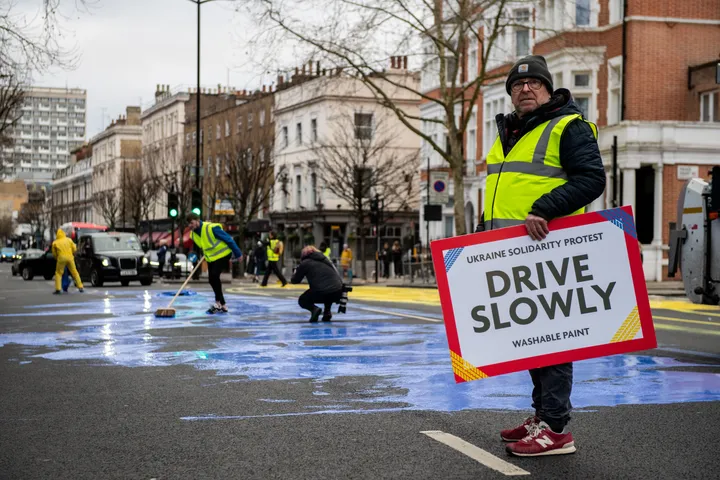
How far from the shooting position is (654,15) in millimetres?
34562

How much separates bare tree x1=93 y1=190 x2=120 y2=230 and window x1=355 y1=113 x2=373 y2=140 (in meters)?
37.5

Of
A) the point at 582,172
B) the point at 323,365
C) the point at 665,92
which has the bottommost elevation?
the point at 323,365

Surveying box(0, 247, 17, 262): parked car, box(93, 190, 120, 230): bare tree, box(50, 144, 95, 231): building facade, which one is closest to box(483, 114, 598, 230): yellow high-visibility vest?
box(93, 190, 120, 230): bare tree

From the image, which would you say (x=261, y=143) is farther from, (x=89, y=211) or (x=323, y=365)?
(x=89, y=211)

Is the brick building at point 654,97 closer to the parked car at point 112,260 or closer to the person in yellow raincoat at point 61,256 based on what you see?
the parked car at point 112,260

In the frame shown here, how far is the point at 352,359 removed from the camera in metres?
10.5

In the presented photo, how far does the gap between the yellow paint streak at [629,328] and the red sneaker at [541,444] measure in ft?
2.08

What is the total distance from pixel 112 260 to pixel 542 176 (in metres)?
31.3

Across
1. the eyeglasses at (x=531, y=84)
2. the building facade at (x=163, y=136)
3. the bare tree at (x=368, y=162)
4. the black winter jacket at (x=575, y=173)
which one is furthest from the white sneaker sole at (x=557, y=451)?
the building facade at (x=163, y=136)

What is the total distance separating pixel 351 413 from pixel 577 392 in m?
1.96

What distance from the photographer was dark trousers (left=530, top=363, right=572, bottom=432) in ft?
18.7

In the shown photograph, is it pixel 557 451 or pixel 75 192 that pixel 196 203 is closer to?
pixel 557 451

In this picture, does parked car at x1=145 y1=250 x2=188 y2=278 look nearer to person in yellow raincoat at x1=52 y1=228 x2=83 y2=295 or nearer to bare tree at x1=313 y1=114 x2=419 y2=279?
bare tree at x1=313 y1=114 x2=419 y2=279

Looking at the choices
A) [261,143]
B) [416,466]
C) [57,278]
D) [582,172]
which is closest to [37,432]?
[416,466]
